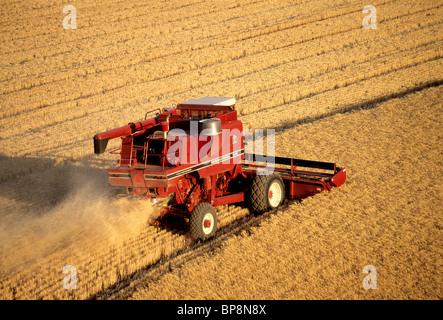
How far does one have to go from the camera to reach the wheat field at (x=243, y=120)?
24.9ft

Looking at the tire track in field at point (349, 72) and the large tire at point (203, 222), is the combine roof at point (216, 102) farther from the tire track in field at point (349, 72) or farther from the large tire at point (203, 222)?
the tire track in field at point (349, 72)

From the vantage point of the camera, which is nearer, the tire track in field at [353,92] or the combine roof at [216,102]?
the combine roof at [216,102]

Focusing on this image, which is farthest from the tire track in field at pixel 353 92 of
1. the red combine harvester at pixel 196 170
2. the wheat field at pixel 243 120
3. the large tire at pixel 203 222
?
→ the large tire at pixel 203 222

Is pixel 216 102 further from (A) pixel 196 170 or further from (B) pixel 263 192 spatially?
(B) pixel 263 192

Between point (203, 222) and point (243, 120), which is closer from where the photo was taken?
point (203, 222)

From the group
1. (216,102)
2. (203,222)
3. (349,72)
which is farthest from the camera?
(349,72)

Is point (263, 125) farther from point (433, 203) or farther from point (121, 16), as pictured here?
point (121, 16)

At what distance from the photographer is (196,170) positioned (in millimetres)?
8570

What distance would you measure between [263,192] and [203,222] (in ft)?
5.02

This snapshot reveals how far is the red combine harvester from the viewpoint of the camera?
8.27 m

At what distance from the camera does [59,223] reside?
Answer: 358 inches

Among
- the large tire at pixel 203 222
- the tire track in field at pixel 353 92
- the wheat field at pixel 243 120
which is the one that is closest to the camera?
the wheat field at pixel 243 120

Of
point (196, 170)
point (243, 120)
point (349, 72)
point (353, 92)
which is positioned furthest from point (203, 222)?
point (349, 72)

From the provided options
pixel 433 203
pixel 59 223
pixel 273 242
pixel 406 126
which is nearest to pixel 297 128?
pixel 406 126
